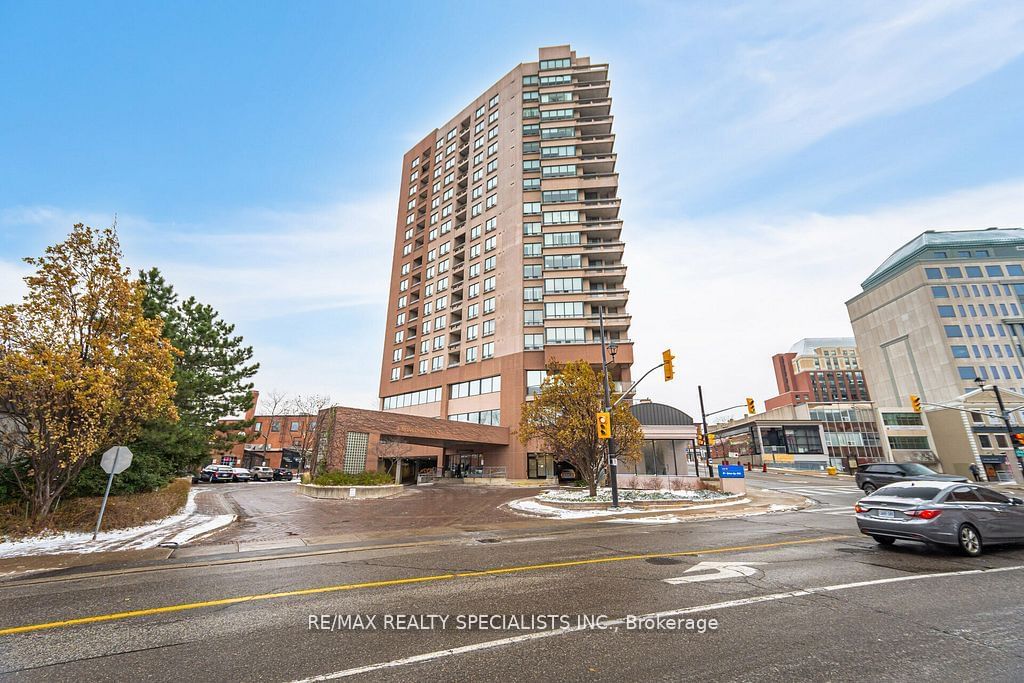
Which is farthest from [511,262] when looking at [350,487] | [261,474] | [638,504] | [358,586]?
[358,586]

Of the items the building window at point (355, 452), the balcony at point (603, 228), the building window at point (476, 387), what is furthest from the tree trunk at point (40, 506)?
the balcony at point (603, 228)

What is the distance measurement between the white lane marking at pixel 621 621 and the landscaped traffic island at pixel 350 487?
2176cm

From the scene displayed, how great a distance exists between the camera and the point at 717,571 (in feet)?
23.8

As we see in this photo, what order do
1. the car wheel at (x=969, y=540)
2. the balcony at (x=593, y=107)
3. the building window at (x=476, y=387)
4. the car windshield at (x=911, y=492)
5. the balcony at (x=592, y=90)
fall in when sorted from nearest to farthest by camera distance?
1. the car wheel at (x=969, y=540)
2. the car windshield at (x=911, y=492)
3. the building window at (x=476, y=387)
4. the balcony at (x=593, y=107)
5. the balcony at (x=592, y=90)

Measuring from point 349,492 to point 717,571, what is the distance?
2150 cm

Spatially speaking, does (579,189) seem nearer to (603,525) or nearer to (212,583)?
(603,525)

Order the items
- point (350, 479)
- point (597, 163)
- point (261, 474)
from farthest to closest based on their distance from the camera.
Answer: point (597, 163) < point (261, 474) < point (350, 479)

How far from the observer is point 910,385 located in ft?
247

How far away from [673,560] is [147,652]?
26.4 ft

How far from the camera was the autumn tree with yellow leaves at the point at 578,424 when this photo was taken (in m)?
21.7

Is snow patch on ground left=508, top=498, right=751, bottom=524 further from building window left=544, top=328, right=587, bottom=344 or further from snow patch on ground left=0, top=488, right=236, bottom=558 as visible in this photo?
building window left=544, top=328, right=587, bottom=344

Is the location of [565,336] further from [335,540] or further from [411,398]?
[335,540]

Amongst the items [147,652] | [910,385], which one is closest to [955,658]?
[147,652]

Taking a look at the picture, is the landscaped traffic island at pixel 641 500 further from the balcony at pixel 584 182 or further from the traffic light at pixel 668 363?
the balcony at pixel 584 182
